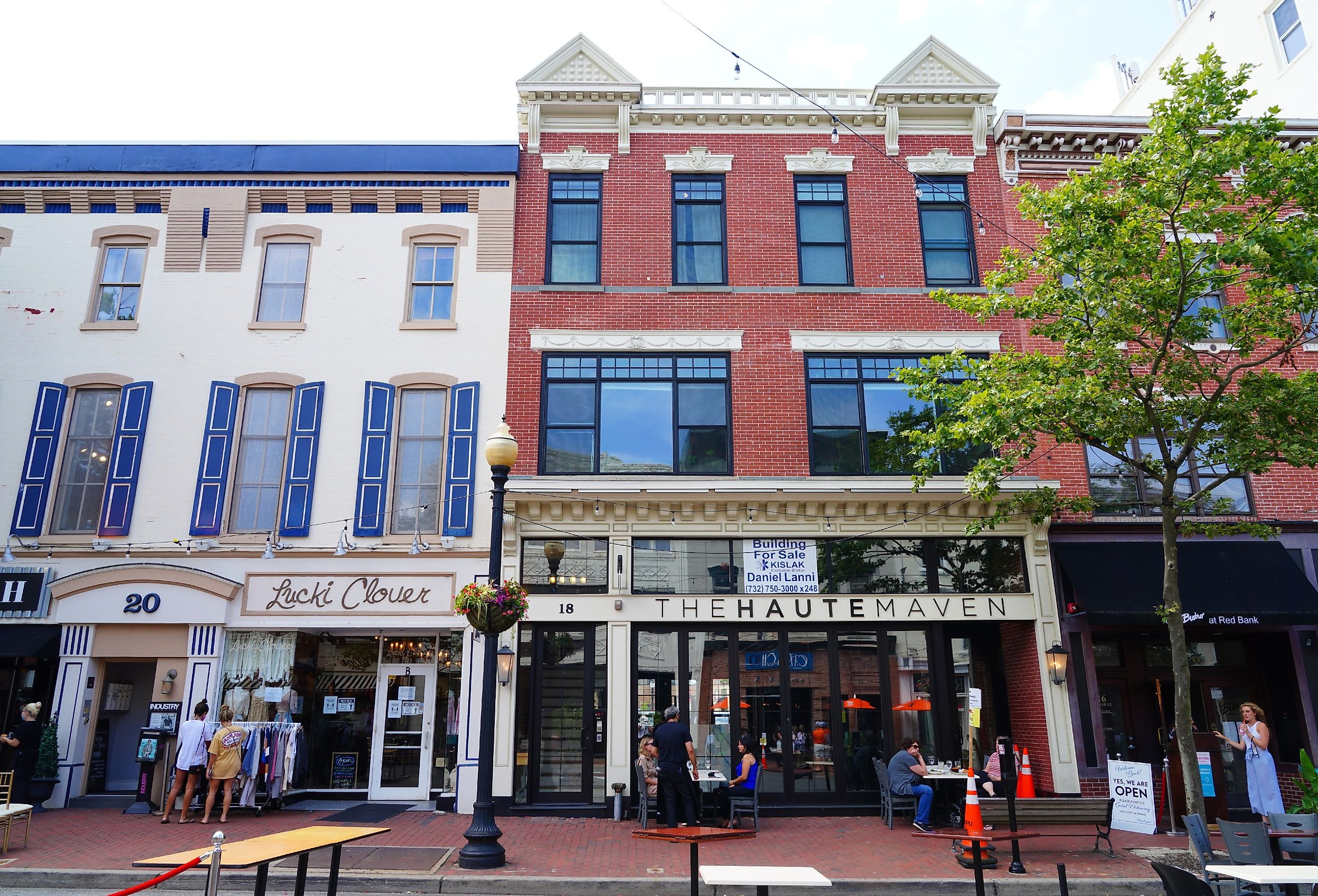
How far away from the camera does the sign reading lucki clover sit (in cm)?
1470

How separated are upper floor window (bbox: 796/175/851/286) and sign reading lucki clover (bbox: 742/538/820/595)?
5039 millimetres

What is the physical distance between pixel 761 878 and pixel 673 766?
17.8 ft

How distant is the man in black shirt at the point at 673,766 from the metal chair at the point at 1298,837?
21.4 feet

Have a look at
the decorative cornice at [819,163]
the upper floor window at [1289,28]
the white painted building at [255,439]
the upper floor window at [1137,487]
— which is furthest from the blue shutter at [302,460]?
the upper floor window at [1289,28]

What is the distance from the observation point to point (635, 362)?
1584 cm

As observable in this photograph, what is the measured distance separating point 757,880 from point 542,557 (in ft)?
30.1

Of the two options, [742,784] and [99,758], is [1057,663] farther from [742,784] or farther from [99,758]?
[99,758]

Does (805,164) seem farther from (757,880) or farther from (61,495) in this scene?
(61,495)

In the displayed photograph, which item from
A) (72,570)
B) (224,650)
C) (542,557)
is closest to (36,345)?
(72,570)

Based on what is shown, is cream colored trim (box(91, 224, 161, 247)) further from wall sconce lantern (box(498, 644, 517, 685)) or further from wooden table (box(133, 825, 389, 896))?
wooden table (box(133, 825, 389, 896))

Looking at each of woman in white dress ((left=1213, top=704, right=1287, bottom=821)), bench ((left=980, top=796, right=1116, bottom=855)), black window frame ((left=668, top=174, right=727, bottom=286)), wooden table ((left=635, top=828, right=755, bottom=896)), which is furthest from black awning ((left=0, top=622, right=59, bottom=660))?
woman in white dress ((left=1213, top=704, right=1287, bottom=821))

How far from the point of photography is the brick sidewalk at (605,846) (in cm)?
1003

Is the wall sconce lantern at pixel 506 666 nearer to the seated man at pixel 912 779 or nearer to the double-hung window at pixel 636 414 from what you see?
the double-hung window at pixel 636 414

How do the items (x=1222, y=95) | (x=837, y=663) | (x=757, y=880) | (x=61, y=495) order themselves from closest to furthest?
(x=757, y=880)
(x=1222, y=95)
(x=837, y=663)
(x=61, y=495)
